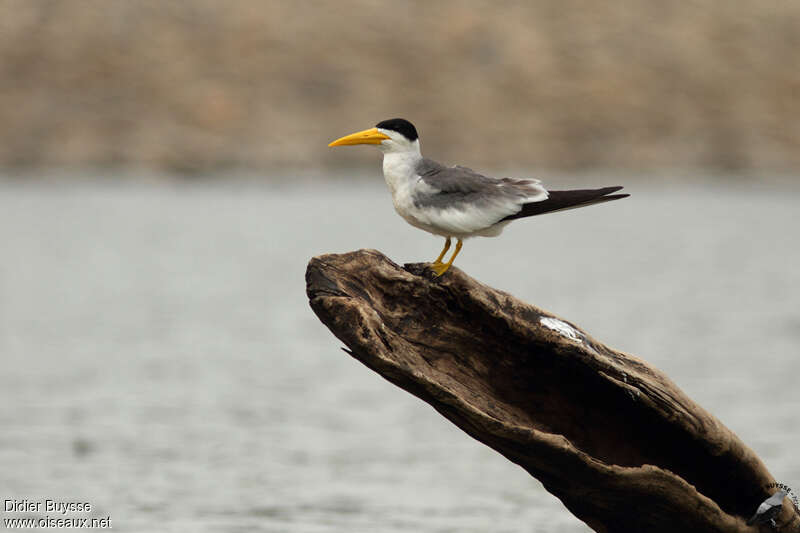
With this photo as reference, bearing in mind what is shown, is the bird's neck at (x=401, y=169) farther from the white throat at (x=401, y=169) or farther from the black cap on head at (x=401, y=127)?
the black cap on head at (x=401, y=127)

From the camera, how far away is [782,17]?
78.2m

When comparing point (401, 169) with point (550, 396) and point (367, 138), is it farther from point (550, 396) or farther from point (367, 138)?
point (550, 396)

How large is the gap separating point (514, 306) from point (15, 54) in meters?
63.9

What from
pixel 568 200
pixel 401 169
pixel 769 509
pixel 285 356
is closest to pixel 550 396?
pixel 568 200

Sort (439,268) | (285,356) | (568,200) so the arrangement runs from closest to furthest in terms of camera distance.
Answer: (568,200) < (439,268) < (285,356)

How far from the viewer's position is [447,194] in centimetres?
855

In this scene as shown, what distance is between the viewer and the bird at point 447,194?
8445 mm

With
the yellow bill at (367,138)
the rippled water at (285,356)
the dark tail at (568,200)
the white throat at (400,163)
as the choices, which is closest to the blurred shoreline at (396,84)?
the rippled water at (285,356)

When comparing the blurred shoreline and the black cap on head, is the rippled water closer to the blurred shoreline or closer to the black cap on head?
the black cap on head

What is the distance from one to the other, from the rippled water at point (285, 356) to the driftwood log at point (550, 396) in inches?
151

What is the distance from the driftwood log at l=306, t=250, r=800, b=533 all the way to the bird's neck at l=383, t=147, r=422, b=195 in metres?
0.54

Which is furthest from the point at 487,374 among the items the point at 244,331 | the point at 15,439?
the point at 244,331

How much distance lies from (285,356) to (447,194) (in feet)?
52.5

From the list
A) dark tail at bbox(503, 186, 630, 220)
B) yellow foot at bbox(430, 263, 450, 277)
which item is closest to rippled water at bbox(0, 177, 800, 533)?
yellow foot at bbox(430, 263, 450, 277)
